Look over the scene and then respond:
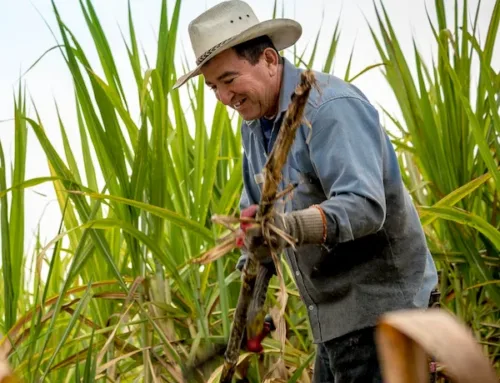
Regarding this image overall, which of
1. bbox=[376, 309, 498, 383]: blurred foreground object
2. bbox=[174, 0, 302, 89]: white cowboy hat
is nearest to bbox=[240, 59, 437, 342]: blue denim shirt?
bbox=[174, 0, 302, 89]: white cowboy hat

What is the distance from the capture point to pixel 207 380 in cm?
237

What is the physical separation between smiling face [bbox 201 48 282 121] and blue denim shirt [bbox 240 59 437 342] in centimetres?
4

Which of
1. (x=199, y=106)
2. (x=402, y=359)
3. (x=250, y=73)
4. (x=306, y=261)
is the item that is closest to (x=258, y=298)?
(x=306, y=261)

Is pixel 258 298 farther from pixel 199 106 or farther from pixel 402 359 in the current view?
pixel 199 106

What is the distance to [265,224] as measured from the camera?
59.1 inches

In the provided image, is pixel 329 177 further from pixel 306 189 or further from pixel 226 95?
pixel 226 95

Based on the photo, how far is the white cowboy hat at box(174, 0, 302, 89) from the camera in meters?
2.12

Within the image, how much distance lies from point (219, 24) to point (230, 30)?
34 millimetres

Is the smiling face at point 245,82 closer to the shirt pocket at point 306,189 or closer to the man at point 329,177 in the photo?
the man at point 329,177

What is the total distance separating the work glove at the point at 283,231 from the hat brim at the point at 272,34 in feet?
1.74

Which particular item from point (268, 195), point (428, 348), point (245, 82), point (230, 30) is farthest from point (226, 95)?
point (428, 348)

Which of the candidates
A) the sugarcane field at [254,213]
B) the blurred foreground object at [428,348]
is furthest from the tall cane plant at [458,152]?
the blurred foreground object at [428,348]

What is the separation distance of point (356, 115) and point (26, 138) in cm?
103

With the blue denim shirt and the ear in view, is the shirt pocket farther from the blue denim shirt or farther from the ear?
the ear
